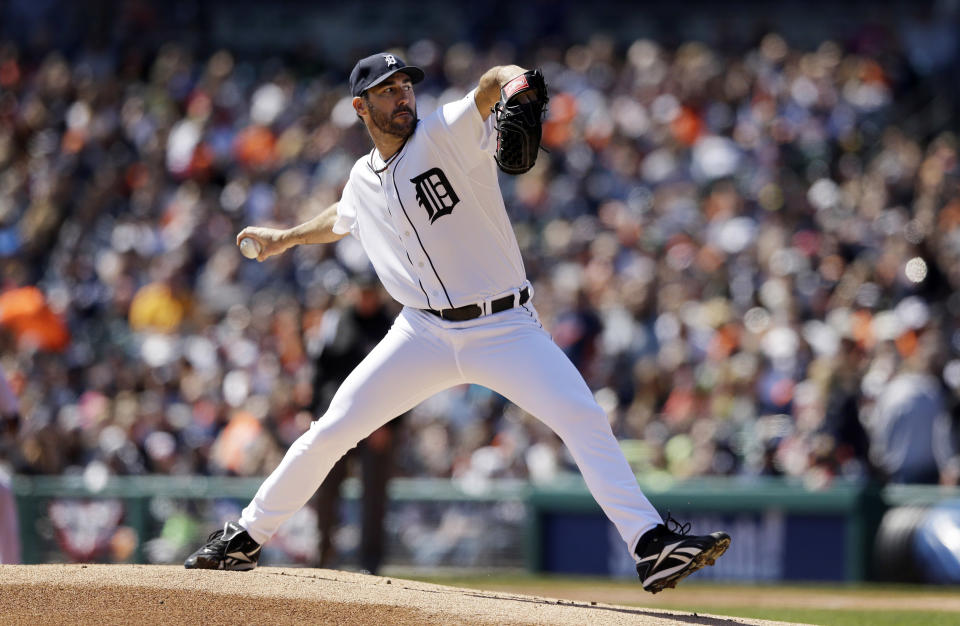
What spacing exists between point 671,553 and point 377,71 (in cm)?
216

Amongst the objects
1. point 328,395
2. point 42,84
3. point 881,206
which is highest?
point 42,84

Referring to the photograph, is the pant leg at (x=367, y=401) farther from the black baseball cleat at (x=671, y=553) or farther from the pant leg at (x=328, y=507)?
the pant leg at (x=328, y=507)

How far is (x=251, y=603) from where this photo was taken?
559 centimetres

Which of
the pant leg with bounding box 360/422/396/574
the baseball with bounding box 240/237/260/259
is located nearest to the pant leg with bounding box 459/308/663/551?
the baseball with bounding box 240/237/260/259

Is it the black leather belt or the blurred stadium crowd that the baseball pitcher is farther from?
the blurred stadium crowd

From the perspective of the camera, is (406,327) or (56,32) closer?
(406,327)

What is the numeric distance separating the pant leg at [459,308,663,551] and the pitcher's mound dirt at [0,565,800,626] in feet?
1.34

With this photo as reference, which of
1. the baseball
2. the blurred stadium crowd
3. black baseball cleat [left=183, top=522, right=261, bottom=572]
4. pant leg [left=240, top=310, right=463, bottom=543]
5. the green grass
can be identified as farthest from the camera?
the blurred stadium crowd

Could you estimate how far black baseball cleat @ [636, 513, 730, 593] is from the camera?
5.45 metres

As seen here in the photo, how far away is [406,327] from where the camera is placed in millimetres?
5941

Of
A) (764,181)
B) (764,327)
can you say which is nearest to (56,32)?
(764,181)

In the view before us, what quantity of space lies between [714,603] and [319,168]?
28.3 ft

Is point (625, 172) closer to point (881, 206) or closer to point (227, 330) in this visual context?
point (881, 206)

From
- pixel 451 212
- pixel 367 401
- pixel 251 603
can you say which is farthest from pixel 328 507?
pixel 451 212
